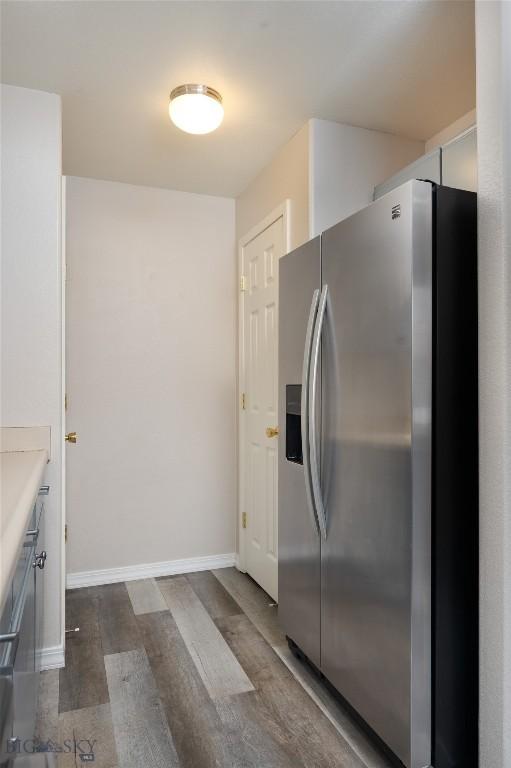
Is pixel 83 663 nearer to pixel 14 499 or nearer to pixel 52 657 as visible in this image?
pixel 52 657

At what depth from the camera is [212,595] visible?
9.55 ft

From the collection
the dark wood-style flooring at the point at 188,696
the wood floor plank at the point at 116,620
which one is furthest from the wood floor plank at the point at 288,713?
the wood floor plank at the point at 116,620

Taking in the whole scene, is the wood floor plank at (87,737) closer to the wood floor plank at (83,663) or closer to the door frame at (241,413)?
the wood floor plank at (83,663)

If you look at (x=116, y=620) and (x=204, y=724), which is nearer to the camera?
(x=204, y=724)

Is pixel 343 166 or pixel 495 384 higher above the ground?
pixel 343 166

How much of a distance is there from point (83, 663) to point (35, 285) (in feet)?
5.32

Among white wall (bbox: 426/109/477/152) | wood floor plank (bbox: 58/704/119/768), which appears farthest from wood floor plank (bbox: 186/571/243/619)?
white wall (bbox: 426/109/477/152)

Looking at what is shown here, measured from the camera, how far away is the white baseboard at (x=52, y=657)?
2.14 m

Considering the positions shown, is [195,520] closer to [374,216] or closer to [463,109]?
[374,216]

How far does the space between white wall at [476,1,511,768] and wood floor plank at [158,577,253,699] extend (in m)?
0.97

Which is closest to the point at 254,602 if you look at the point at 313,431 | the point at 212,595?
the point at 212,595

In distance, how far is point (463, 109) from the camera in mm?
2324

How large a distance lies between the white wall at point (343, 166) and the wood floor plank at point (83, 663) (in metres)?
2.13

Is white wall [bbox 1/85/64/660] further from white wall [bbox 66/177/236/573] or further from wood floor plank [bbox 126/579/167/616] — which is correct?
white wall [bbox 66/177/236/573]
